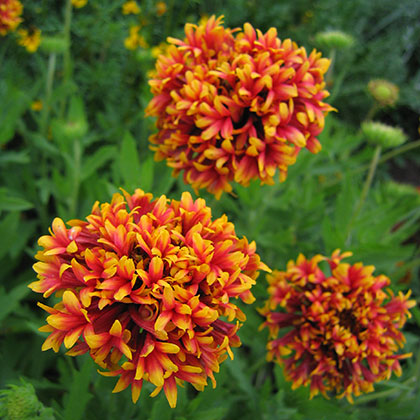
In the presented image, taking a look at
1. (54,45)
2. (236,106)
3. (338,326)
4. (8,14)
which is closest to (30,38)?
(8,14)

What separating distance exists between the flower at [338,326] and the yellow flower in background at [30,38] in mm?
1686

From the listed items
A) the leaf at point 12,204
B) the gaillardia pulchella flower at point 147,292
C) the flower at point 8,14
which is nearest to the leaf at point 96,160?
the leaf at point 12,204

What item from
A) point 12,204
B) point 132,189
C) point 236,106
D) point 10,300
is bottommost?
point 10,300

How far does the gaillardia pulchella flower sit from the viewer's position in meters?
0.66

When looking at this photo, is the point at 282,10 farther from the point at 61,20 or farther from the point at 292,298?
the point at 292,298

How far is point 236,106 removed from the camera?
95cm

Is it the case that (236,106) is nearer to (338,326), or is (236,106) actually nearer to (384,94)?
(338,326)

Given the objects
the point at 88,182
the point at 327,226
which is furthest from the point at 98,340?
the point at 88,182

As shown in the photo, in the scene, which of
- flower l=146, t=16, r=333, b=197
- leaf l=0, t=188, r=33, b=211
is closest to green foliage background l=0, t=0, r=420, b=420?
leaf l=0, t=188, r=33, b=211

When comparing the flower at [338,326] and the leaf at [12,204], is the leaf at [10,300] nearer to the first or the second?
the leaf at [12,204]

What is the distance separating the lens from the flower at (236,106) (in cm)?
94

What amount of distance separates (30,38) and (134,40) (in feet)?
1.67

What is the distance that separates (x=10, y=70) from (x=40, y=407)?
1.97 metres

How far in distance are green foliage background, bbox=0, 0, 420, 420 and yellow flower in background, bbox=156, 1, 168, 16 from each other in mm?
79
